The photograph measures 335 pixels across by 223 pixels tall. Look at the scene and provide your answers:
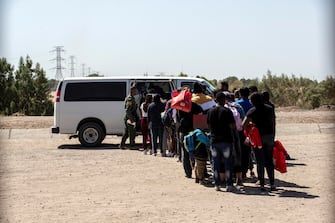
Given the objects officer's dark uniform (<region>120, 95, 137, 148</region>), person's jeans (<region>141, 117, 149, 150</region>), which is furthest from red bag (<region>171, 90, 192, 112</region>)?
officer's dark uniform (<region>120, 95, 137, 148</region>)

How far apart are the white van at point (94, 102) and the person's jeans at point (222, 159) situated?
25.2 feet

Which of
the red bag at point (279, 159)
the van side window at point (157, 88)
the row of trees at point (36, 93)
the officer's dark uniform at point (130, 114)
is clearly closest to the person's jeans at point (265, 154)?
the red bag at point (279, 159)

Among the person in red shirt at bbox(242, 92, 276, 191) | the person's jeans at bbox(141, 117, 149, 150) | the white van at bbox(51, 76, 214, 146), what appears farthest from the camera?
the white van at bbox(51, 76, 214, 146)

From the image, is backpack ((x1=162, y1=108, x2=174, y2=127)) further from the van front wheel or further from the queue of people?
the van front wheel

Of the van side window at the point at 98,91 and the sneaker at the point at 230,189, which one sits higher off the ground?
the van side window at the point at 98,91

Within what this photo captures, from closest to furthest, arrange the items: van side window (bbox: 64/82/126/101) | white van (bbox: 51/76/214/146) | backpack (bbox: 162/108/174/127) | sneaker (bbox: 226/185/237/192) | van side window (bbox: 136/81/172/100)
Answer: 1. sneaker (bbox: 226/185/237/192)
2. backpack (bbox: 162/108/174/127)
3. van side window (bbox: 136/81/172/100)
4. white van (bbox: 51/76/214/146)
5. van side window (bbox: 64/82/126/101)

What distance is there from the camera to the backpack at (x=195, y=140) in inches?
453

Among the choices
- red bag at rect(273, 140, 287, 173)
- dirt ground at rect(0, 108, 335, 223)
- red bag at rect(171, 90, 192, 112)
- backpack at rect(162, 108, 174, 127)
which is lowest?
dirt ground at rect(0, 108, 335, 223)

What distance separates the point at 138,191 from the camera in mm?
11070

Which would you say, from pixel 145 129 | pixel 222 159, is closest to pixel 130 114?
pixel 145 129

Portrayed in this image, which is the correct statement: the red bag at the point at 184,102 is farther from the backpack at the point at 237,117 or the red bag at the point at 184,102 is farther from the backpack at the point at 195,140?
the backpack at the point at 237,117

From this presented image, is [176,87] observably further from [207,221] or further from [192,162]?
[207,221]

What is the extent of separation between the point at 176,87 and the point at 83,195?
821cm

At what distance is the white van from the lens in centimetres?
1864
